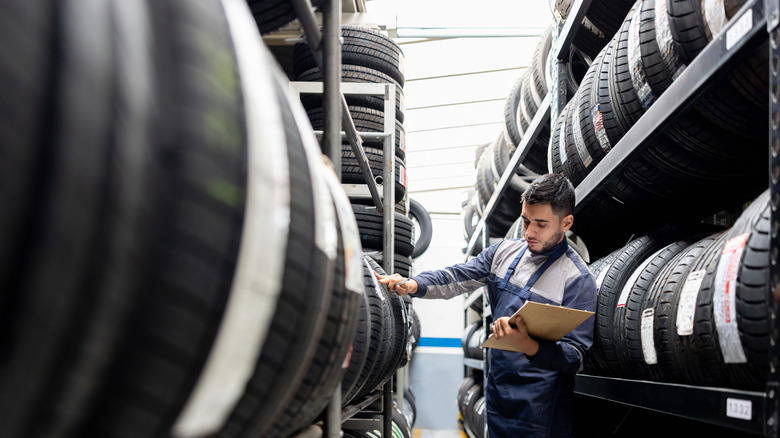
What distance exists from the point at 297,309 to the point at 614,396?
4.89ft

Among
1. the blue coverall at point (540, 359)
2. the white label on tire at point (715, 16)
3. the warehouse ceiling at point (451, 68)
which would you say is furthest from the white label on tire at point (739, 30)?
the warehouse ceiling at point (451, 68)

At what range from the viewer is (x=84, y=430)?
1.33 feet

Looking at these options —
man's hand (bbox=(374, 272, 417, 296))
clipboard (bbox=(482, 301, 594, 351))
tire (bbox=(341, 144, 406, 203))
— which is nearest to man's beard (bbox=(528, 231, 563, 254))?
clipboard (bbox=(482, 301, 594, 351))

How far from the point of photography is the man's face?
80.3 inches

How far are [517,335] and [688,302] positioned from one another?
494 mm

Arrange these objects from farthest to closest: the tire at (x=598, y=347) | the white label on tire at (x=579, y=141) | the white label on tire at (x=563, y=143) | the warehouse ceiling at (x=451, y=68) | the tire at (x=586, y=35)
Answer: the warehouse ceiling at (x=451, y=68), the tire at (x=586, y=35), the white label on tire at (x=563, y=143), the white label on tire at (x=579, y=141), the tire at (x=598, y=347)

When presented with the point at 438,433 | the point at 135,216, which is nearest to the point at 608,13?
the point at 135,216

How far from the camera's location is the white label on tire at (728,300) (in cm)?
111

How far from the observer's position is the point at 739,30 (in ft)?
3.54

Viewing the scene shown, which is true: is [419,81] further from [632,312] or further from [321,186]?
[321,186]

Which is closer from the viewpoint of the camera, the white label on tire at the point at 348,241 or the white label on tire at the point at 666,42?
the white label on tire at the point at 348,241

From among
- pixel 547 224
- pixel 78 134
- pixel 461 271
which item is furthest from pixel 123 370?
pixel 461 271

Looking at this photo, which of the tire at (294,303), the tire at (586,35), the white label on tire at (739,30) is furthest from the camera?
the tire at (586,35)

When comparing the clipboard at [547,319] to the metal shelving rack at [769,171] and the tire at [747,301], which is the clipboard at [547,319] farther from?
the tire at [747,301]
